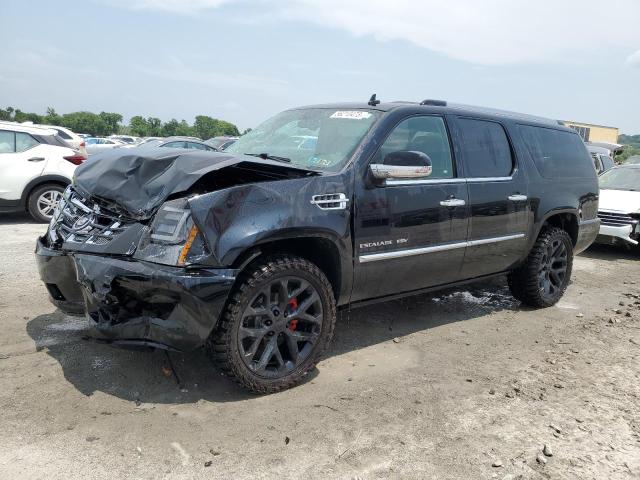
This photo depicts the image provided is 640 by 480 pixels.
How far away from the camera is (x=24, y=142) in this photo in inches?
349

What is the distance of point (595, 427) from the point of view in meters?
3.26

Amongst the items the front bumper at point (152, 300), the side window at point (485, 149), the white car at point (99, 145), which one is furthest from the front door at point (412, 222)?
the white car at point (99, 145)

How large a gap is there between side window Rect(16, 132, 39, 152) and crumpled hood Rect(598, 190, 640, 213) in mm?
9009

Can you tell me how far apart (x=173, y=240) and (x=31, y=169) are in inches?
266

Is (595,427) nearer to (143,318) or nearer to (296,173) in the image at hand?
(296,173)

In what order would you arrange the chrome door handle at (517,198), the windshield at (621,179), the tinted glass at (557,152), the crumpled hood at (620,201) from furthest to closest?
1. the windshield at (621,179)
2. the crumpled hood at (620,201)
3. the tinted glass at (557,152)
4. the chrome door handle at (517,198)

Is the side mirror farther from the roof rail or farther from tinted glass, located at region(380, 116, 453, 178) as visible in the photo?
the roof rail

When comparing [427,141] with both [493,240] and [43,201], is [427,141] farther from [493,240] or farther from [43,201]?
[43,201]

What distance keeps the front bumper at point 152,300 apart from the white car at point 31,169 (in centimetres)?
631

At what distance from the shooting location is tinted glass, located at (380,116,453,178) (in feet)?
13.5

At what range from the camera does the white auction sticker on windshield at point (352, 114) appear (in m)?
4.20

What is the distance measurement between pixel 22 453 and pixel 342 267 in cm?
208

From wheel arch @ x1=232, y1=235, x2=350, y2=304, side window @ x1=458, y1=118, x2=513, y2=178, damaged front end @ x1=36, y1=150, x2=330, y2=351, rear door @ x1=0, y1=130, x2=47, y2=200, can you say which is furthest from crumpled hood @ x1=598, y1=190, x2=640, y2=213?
rear door @ x1=0, y1=130, x2=47, y2=200

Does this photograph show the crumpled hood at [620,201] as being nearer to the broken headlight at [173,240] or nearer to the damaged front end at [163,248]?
the damaged front end at [163,248]
